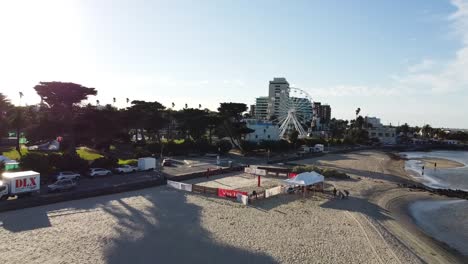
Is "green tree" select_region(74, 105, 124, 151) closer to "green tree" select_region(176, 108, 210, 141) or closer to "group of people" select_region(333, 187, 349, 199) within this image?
"green tree" select_region(176, 108, 210, 141)

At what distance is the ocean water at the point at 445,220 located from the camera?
24.6 metres

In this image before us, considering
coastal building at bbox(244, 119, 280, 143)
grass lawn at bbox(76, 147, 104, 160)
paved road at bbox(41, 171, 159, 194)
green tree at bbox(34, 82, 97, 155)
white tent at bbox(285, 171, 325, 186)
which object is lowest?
paved road at bbox(41, 171, 159, 194)

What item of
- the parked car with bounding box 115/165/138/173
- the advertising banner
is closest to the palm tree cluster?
the parked car with bounding box 115/165/138/173

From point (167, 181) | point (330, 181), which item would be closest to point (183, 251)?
point (167, 181)

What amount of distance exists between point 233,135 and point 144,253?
53.3m

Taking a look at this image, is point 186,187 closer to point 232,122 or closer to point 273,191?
point 273,191

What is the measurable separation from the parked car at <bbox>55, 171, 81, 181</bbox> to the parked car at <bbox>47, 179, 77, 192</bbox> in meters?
2.78

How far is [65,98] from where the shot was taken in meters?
43.9

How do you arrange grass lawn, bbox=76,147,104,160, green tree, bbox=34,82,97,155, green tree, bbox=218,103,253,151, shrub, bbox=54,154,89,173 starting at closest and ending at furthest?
shrub, bbox=54,154,89,173 → green tree, bbox=34,82,97,155 → grass lawn, bbox=76,147,104,160 → green tree, bbox=218,103,253,151

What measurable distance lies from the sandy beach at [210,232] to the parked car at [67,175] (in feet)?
20.5

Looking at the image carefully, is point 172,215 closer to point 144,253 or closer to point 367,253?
point 144,253

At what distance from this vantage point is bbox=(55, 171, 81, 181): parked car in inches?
1269

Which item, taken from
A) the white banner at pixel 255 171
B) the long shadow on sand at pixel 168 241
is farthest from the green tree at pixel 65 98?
the white banner at pixel 255 171

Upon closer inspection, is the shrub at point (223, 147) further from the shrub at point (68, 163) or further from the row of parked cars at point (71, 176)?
the shrub at point (68, 163)
